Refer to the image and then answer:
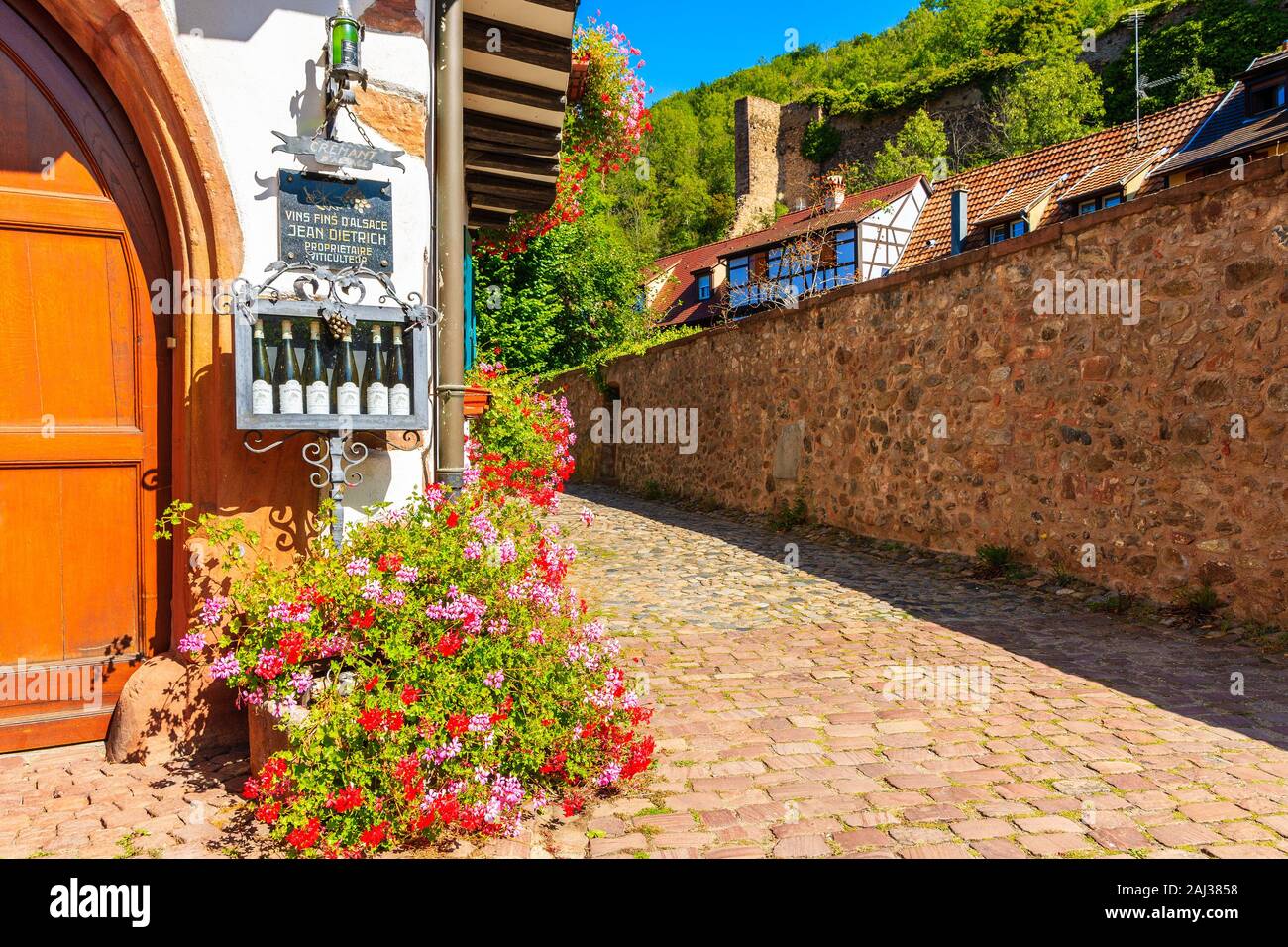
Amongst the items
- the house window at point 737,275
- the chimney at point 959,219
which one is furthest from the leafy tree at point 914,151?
the chimney at point 959,219

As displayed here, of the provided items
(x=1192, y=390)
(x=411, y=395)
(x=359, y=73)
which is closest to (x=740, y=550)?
(x=1192, y=390)

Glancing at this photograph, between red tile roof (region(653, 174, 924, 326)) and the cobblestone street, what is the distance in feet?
67.6

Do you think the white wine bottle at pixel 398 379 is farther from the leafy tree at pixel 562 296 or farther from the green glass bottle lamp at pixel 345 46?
the leafy tree at pixel 562 296

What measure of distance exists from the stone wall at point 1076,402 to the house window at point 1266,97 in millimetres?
14182

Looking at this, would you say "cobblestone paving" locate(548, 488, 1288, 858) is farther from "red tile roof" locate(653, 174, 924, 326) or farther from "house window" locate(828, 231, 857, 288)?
"red tile roof" locate(653, 174, 924, 326)

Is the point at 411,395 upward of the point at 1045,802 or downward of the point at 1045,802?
upward

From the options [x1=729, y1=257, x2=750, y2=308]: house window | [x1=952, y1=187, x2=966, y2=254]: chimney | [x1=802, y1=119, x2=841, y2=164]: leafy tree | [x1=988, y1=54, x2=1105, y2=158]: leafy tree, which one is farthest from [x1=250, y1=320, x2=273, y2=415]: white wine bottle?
[x1=802, y1=119, x2=841, y2=164]: leafy tree

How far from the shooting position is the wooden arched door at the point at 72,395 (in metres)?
3.35

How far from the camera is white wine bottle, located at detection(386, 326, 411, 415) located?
3.51m

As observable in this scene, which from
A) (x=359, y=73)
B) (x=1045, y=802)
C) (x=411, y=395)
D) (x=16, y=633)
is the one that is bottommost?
(x=1045, y=802)

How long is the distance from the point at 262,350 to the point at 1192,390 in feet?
18.3

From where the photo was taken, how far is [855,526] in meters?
9.39

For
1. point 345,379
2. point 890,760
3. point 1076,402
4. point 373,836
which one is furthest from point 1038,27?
point 373,836

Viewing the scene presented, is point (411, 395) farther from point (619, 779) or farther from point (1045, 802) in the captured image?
point (1045, 802)
